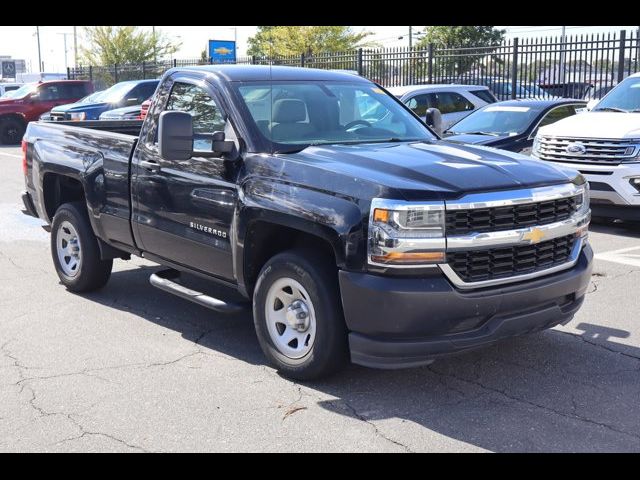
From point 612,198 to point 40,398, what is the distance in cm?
709

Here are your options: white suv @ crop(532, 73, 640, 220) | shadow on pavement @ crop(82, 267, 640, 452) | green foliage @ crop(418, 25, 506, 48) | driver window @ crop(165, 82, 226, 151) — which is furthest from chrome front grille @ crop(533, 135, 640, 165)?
green foliage @ crop(418, 25, 506, 48)

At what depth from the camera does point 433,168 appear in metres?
4.68

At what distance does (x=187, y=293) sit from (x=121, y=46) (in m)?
43.2

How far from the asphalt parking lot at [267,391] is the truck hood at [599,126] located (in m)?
3.54

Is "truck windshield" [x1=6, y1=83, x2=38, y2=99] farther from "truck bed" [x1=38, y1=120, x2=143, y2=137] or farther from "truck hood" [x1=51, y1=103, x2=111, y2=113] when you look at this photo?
"truck bed" [x1=38, y1=120, x2=143, y2=137]

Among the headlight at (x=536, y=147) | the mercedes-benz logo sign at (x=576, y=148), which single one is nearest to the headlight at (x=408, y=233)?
the mercedes-benz logo sign at (x=576, y=148)

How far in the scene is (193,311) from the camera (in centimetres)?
660

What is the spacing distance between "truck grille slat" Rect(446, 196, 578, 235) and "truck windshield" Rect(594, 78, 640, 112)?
21.9ft

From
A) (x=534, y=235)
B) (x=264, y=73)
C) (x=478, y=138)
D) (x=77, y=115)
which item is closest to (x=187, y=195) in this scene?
(x=264, y=73)

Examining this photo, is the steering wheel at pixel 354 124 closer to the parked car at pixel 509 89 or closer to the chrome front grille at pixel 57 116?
the parked car at pixel 509 89

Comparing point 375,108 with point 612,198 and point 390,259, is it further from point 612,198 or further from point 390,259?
point 612,198

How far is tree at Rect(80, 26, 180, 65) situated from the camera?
1809 inches

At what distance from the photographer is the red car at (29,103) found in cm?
2534
